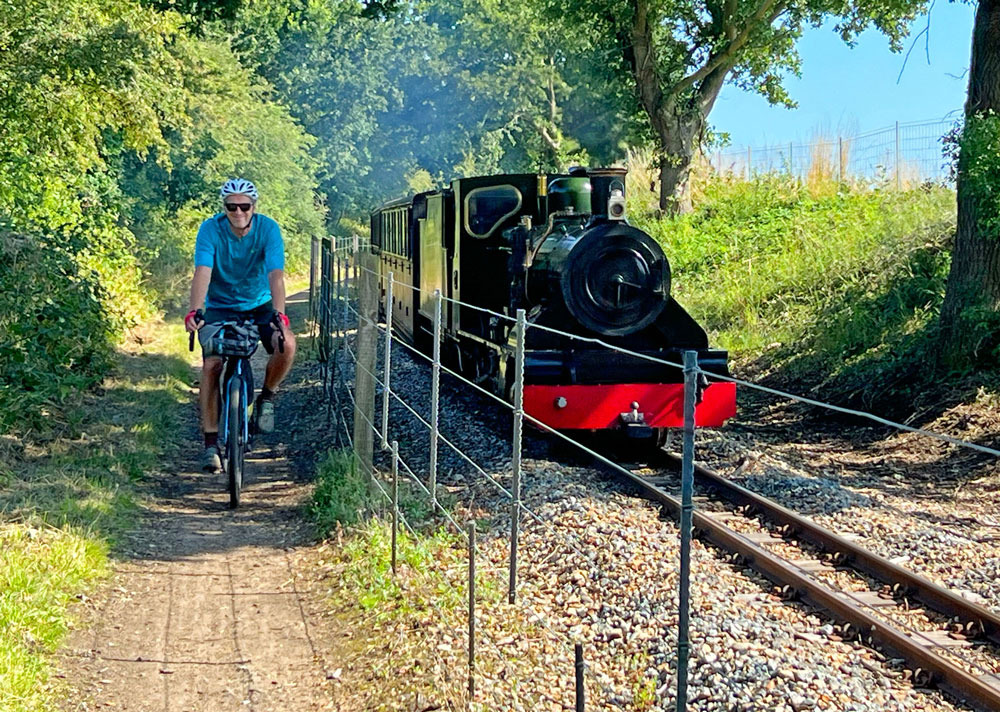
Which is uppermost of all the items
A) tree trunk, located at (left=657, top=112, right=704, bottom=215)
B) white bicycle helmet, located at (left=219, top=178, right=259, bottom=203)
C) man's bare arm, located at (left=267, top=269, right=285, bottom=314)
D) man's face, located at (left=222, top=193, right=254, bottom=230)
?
tree trunk, located at (left=657, top=112, right=704, bottom=215)

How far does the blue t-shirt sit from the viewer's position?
746cm

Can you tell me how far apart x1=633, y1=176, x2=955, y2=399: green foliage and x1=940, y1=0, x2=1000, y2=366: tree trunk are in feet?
2.11

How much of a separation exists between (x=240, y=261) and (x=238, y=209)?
321 millimetres

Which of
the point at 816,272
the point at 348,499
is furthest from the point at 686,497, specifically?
the point at 816,272

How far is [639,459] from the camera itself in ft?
33.6

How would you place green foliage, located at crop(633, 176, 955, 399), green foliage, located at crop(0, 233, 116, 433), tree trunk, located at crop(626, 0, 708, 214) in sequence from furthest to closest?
tree trunk, located at crop(626, 0, 708, 214) < green foliage, located at crop(633, 176, 955, 399) < green foliage, located at crop(0, 233, 116, 433)

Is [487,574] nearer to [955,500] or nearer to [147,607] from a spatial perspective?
[147,607]

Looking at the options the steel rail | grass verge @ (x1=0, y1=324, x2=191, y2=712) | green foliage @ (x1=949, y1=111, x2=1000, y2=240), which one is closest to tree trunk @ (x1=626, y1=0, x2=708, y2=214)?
green foliage @ (x1=949, y1=111, x2=1000, y2=240)

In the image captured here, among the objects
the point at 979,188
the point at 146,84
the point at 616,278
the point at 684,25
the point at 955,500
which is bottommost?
the point at 955,500

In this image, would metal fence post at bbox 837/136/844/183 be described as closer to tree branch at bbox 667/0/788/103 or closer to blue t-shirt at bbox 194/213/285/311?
tree branch at bbox 667/0/788/103

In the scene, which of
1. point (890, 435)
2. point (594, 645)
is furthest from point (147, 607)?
point (890, 435)

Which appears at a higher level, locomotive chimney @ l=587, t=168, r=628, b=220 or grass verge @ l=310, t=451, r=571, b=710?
locomotive chimney @ l=587, t=168, r=628, b=220

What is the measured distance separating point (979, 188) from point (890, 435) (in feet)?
8.48

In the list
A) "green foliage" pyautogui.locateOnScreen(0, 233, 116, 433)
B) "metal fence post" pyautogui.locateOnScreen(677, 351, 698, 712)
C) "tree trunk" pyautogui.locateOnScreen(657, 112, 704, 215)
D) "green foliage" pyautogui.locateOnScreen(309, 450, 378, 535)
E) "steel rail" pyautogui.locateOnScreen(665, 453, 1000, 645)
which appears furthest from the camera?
"tree trunk" pyautogui.locateOnScreen(657, 112, 704, 215)
